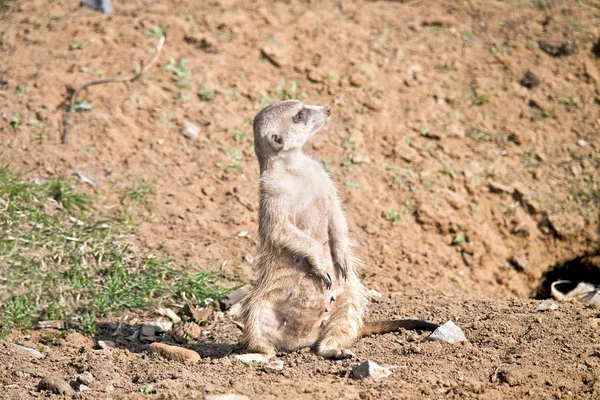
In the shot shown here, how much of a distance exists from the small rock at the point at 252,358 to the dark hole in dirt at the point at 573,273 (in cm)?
290

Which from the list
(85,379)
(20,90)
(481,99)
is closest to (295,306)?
(85,379)

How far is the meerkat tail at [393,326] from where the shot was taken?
13.6 ft

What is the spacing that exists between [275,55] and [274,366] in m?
3.58

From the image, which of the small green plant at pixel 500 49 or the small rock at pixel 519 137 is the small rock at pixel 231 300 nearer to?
the small rock at pixel 519 137

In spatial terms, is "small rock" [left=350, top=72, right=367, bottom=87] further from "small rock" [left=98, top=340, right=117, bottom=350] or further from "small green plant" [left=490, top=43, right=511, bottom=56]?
"small rock" [left=98, top=340, right=117, bottom=350]

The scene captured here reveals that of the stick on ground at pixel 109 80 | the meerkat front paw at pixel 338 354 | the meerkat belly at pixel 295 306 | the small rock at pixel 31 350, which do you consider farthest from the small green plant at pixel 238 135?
the meerkat front paw at pixel 338 354

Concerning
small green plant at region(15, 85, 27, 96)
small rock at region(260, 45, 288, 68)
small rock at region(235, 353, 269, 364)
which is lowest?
small rock at region(235, 353, 269, 364)

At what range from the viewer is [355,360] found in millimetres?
3828

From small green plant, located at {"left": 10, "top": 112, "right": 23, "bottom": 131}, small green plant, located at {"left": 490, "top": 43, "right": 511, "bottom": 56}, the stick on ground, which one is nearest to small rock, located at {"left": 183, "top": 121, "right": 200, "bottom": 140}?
the stick on ground

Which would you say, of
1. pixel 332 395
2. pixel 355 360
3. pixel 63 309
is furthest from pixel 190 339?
pixel 332 395

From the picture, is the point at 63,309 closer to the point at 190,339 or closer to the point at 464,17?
the point at 190,339

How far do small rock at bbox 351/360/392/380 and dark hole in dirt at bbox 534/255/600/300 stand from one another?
296 centimetres

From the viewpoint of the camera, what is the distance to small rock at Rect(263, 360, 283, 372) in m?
3.77

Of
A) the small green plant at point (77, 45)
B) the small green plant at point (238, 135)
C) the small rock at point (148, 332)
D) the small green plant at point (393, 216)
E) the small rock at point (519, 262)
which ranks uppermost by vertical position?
the small green plant at point (77, 45)
